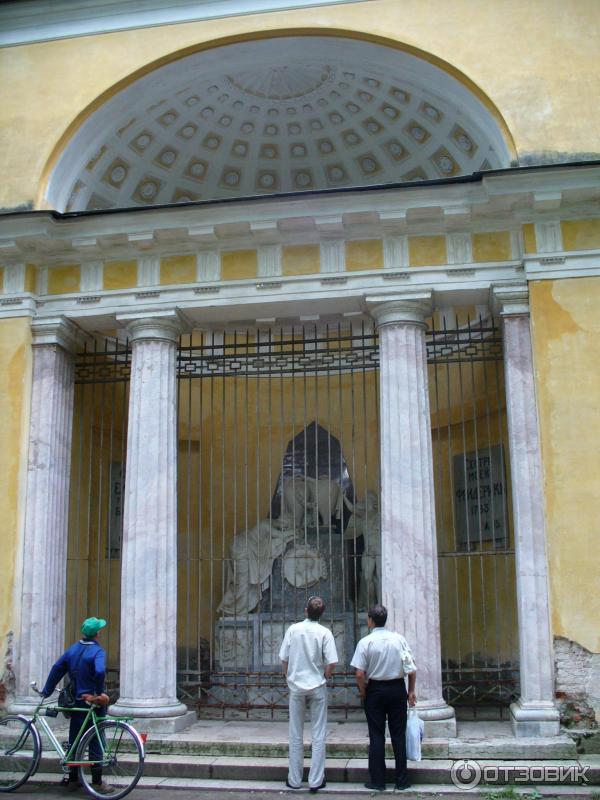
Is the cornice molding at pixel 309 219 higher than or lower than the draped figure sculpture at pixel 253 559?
higher

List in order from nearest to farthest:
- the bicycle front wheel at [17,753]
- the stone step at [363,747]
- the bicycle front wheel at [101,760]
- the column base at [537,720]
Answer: the bicycle front wheel at [101,760] < the bicycle front wheel at [17,753] < the stone step at [363,747] < the column base at [537,720]

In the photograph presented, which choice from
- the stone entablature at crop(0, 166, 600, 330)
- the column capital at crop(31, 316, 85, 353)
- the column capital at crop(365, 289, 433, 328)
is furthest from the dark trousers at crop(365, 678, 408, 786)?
the column capital at crop(31, 316, 85, 353)

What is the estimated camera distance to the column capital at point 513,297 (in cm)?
924

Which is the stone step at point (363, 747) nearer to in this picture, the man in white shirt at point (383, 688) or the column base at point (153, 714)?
the column base at point (153, 714)

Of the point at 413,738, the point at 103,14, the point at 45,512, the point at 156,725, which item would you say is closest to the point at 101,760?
the point at 156,725

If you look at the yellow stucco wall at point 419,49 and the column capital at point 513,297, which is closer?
the column capital at point 513,297

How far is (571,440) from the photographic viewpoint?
8.71m

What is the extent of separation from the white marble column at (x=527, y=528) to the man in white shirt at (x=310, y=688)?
2.23 m

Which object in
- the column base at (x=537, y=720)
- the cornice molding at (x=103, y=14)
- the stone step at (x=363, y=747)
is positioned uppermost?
the cornice molding at (x=103, y=14)

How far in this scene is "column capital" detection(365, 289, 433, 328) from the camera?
9469 mm

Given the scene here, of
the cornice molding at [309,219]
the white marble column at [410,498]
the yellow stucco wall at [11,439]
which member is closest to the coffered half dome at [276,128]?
the cornice molding at [309,219]

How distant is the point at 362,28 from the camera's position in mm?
10172

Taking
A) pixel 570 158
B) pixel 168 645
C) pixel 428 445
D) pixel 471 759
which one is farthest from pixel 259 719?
pixel 570 158

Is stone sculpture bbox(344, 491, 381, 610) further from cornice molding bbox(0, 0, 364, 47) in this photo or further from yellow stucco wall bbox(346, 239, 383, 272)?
cornice molding bbox(0, 0, 364, 47)
